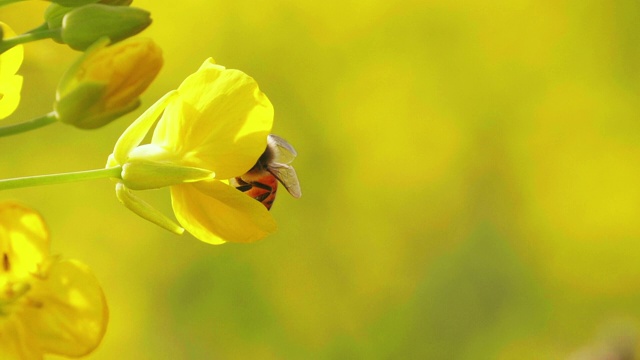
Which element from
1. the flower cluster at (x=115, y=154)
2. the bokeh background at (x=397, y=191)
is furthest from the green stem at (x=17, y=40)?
the bokeh background at (x=397, y=191)

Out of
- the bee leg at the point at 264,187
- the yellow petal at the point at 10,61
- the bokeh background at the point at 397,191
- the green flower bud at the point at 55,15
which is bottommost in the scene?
the bokeh background at the point at 397,191

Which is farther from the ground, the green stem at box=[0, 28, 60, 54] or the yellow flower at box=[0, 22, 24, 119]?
the green stem at box=[0, 28, 60, 54]

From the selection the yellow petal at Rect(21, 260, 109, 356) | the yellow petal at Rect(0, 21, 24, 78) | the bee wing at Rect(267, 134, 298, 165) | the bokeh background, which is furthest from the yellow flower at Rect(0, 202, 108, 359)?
the bokeh background

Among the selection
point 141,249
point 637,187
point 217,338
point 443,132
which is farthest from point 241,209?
point 637,187

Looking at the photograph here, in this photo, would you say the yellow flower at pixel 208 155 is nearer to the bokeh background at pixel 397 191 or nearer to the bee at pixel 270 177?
the bee at pixel 270 177

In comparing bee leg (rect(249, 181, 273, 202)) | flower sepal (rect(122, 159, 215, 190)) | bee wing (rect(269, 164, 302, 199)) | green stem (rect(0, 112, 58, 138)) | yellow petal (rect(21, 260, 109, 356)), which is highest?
green stem (rect(0, 112, 58, 138))

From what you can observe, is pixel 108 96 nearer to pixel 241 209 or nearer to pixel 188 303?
pixel 241 209

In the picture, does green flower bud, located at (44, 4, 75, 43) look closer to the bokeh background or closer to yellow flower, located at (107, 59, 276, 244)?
yellow flower, located at (107, 59, 276, 244)
